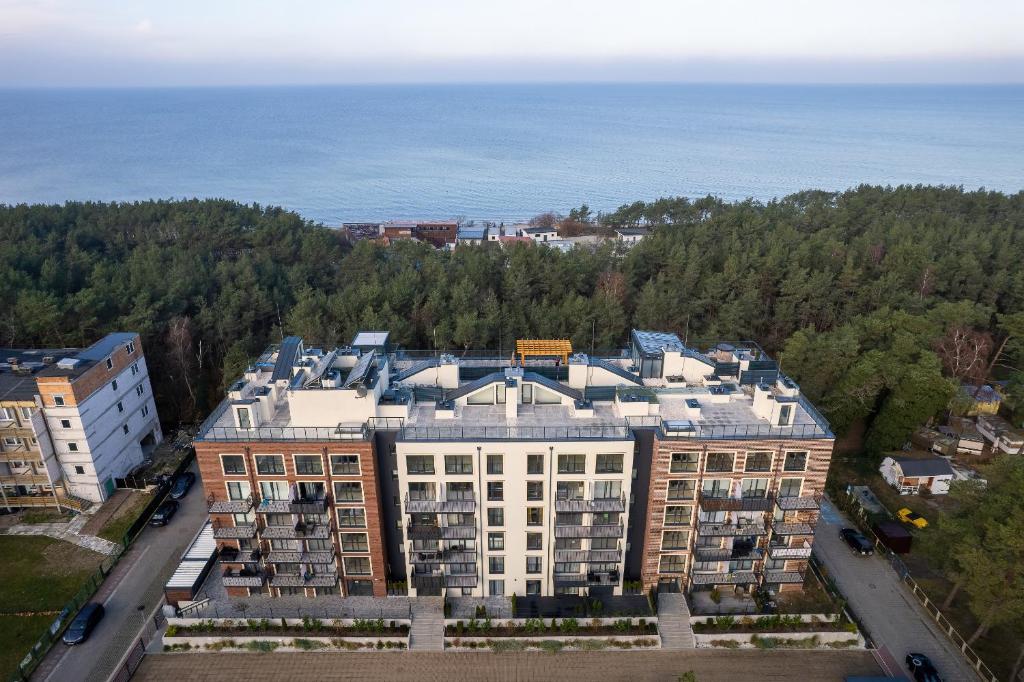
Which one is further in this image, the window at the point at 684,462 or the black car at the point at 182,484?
the black car at the point at 182,484

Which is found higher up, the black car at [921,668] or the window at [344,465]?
the window at [344,465]

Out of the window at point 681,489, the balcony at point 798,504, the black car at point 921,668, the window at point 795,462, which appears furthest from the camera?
the window at point 681,489

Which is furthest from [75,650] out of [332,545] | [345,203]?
[345,203]

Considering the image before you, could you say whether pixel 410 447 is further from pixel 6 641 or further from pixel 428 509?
pixel 6 641

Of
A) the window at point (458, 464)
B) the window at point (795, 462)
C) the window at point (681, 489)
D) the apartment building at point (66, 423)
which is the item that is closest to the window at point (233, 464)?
the window at point (458, 464)

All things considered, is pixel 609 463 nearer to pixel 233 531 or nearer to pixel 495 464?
pixel 495 464

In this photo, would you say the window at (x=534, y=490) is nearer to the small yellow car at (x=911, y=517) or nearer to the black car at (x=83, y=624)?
the black car at (x=83, y=624)
